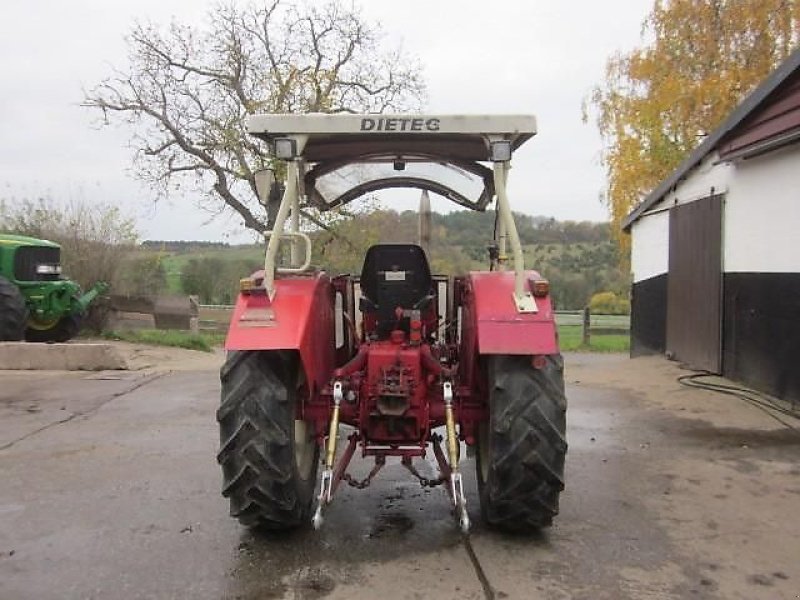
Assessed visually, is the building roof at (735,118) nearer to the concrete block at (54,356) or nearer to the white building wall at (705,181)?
the white building wall at (705,181)

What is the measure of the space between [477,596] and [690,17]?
2257 cm

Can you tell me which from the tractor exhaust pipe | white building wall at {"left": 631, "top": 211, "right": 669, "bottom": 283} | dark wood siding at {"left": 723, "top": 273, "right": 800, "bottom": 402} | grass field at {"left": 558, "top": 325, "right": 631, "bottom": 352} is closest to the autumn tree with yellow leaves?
grass field at {"left": 558, "top": 325, "right": 631, "bottom": 352}

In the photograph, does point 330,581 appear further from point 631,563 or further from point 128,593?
point 631,563

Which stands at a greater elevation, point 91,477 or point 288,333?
point 288,333

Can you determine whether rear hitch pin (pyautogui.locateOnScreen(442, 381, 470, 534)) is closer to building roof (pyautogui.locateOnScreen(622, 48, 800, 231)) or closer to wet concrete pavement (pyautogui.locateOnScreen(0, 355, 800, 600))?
wet concrete pavement (pyautogui.locateOnScreen(0, 355, 800, 600))

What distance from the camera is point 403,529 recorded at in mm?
4633

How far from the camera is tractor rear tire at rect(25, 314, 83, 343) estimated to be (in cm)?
1495

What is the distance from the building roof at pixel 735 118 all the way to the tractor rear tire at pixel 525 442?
210 inches

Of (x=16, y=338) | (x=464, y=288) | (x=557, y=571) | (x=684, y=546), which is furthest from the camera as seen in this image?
(x=16, y=338)

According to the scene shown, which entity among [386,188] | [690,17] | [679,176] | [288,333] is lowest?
[288,333]

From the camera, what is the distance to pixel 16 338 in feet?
42.1

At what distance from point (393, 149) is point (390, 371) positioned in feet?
5.01

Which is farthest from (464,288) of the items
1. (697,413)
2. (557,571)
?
(697,413)

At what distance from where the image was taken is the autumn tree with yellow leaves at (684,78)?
2145 cm
